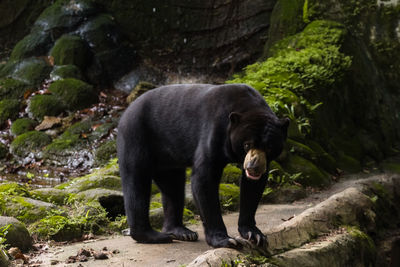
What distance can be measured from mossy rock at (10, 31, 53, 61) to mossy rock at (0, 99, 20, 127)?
2.00 meters

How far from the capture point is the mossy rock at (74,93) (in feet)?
42.6

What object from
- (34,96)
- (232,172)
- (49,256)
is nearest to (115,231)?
(49,256)

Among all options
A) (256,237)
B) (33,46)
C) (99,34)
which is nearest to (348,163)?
(256,237)

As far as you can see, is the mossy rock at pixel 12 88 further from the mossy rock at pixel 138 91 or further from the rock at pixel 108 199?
the rock at pixel 108 199

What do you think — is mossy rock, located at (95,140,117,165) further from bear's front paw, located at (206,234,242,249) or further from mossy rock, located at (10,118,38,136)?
bear's front paw, located at (206,234,242,249)

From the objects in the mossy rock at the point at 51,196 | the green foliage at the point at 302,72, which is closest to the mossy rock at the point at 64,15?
the green foliage at the point at 302,72

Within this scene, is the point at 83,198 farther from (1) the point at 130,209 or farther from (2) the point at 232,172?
(2) the point at 232,172

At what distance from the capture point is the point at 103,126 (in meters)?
11.9

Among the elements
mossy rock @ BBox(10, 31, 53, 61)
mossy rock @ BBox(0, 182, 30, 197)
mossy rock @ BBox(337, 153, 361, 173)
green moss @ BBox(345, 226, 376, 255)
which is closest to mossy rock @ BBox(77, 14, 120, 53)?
mossy rock @ BBox(10, 31, 53, 61)

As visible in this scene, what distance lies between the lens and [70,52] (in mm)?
14391

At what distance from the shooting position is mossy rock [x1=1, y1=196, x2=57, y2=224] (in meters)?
5.46

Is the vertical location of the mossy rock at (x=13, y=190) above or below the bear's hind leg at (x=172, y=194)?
below

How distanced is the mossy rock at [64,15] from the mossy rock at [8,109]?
2949mm

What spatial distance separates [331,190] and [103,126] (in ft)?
19.8
